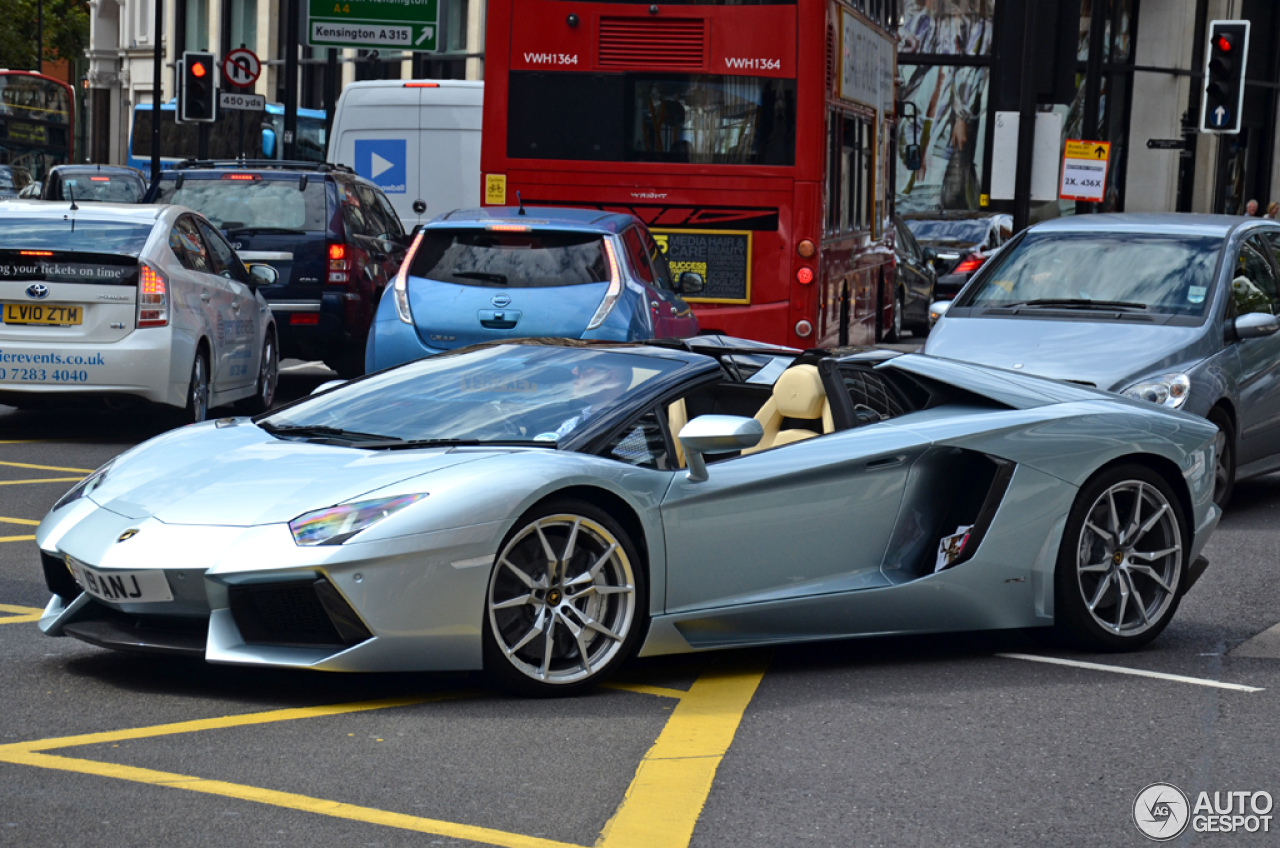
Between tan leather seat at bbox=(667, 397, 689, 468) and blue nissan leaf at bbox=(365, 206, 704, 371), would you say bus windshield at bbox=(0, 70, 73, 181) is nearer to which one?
blue nissan leaf at bbox=(365, 206, 704, 371)

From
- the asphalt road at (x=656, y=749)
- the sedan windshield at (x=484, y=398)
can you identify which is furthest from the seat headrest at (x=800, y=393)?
the asphalt road at (x=656, y=749)

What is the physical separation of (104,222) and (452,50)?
4046 centimetres

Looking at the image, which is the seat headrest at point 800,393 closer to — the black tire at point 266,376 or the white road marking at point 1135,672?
the white road marking at point 1135,672

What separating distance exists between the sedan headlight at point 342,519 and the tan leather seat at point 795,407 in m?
1.48

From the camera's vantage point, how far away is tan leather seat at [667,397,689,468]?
19.3ft

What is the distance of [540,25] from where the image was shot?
564 inches

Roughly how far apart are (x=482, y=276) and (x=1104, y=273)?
11.9ft

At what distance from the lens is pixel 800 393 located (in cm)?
638

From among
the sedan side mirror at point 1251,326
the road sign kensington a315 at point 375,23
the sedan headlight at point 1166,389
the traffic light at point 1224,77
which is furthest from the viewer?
the road sign kensington a315 at point 375,23

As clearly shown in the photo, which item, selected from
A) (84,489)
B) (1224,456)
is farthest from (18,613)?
(1224,456)

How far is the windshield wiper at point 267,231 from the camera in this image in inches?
589

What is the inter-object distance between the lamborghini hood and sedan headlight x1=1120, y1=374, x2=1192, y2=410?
16.0 feet

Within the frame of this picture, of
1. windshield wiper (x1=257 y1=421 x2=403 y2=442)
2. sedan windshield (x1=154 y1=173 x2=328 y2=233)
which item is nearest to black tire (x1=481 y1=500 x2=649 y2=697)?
windshield wiper (x1=257 y1=421 x2=403 y2=442)

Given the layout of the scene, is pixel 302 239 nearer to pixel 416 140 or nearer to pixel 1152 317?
pixel 1152 317
